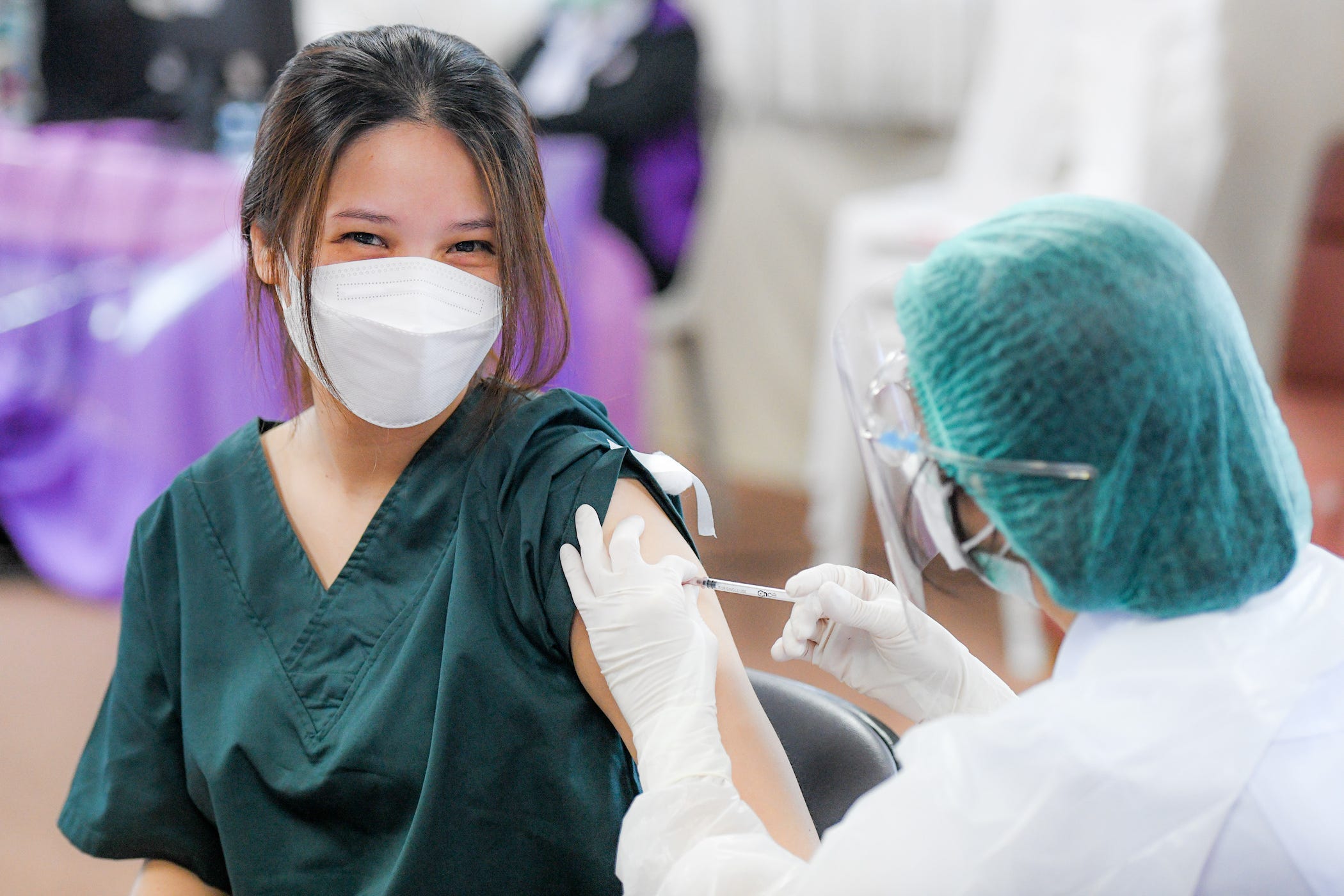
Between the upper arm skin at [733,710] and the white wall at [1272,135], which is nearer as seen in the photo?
the upper arm skin at [733,710]

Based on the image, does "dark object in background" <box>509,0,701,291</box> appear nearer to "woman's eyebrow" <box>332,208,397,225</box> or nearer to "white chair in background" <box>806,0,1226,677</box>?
"white chair in background" <box>806,0,1226,677</box>

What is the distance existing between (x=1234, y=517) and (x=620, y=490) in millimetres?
516

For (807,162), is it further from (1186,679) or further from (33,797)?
(1186,679)

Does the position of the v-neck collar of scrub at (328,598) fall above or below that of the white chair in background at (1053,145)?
below

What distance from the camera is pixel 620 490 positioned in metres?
1.12

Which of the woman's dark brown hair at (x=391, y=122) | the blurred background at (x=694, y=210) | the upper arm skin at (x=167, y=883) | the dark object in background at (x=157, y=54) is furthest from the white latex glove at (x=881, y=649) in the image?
the dark object in background at (x=157, y=54)

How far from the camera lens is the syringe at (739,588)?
108 centimetres

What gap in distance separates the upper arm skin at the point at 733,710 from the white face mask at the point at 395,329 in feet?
0.64

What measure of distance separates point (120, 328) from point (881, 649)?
2333 millimetres

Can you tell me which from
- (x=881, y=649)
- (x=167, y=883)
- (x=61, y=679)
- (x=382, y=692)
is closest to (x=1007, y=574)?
(x=881, y=649)

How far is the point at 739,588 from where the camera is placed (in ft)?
3.54

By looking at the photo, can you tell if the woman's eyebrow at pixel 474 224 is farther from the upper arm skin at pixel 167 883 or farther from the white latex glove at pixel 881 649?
the upper arm skin at pixel 167 883

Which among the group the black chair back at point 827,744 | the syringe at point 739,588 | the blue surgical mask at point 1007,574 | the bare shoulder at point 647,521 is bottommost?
the black chair back at point 827,744

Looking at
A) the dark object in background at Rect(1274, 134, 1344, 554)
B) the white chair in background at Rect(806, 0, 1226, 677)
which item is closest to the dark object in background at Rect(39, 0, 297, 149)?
the white chair in background at Rect(806, 0, 1226, 677)
